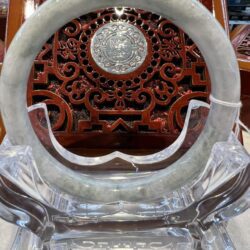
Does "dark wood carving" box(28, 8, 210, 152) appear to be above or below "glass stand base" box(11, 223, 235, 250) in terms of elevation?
above

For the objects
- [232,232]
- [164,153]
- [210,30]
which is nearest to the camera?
[210,30]

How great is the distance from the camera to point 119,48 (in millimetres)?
917

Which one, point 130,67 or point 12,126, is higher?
point 130,67

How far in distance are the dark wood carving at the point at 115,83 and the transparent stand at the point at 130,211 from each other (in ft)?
0.97

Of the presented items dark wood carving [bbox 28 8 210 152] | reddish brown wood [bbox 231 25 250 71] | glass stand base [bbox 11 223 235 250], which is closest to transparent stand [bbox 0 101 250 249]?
glass stand base [bbox 11 223 235 250]

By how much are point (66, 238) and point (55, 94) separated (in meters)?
0.41

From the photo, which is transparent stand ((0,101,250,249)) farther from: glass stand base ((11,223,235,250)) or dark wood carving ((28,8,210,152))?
dark wood carving ((28,8,210,152))

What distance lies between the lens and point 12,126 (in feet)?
2.04

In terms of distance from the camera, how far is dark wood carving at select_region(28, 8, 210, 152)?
3.10ft

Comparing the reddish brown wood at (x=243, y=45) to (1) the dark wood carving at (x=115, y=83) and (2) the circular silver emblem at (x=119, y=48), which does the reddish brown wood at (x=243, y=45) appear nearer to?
(1) the dark wood carving at (x=115, y=83)

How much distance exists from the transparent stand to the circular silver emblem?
0.37 metres

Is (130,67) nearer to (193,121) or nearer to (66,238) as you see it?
(193,121)

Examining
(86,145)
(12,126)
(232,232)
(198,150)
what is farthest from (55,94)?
(232,232)

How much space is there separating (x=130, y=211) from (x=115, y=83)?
0.39 metres
